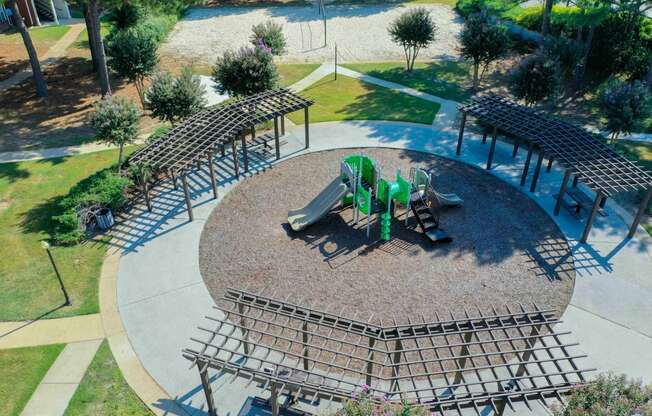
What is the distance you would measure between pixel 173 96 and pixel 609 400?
63.6 feet

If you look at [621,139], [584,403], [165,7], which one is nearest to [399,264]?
[584,403]

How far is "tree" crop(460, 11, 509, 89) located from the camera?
28.3 meters

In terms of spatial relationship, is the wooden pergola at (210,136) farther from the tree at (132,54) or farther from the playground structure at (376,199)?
the tree at (132,54)

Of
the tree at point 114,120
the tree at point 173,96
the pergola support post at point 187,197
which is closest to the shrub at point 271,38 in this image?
the tree at point 173,96

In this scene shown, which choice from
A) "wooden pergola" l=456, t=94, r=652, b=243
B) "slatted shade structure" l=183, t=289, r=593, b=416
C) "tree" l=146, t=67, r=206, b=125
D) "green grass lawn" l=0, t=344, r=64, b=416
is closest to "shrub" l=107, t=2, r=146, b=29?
"tree" l=146, t=67, r=206, b=125

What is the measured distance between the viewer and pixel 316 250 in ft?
59.0

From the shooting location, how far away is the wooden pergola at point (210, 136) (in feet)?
62.4

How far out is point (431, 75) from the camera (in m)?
33.3

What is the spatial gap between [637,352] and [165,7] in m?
25.4

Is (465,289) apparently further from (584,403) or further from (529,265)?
(584,403)

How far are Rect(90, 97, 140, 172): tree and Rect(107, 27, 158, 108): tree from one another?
7.28 meters

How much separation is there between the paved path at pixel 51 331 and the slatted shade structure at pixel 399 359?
140 inches

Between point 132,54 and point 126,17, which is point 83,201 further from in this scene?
point 126,17

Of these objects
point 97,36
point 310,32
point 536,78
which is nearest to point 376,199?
point 536,78
